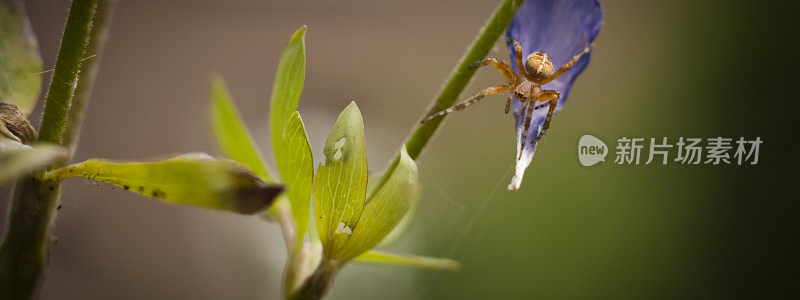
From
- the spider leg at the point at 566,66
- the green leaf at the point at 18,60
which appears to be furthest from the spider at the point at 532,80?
the green leaf at the point at 18,60

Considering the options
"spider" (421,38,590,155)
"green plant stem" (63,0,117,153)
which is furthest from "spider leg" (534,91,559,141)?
"green plant stem" (63,0,117,153)

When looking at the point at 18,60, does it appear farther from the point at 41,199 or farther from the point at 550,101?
the point at 550,101

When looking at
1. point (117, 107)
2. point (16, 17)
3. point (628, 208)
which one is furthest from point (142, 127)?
point (628, 208)

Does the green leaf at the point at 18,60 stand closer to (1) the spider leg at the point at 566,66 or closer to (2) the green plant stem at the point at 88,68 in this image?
(2) the green plant stem at the point at 88,68

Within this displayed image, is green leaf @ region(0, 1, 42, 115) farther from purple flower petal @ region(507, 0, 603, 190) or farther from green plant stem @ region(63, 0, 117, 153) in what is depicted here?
purple flower petal @ region(507, 0, 603, 190)

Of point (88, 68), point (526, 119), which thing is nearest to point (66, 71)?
point (88, 68)

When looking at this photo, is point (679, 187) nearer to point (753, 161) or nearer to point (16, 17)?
point (753, 161)
